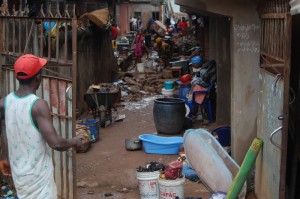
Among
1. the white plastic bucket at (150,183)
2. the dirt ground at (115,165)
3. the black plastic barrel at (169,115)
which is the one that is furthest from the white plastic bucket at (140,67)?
the white plastic bucket at (150,183)

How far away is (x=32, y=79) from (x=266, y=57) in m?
2.74

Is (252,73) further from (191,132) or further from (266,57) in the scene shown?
(266,57)

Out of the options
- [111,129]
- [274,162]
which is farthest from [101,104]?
[274,162]

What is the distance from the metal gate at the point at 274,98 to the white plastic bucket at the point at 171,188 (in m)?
1.03

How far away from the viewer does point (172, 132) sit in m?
10.8

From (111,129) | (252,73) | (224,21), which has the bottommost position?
(111,129)

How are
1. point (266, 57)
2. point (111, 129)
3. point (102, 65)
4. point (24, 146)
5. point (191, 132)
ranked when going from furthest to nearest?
point (102, 65), point (111, 129), point (191, 132), point (266, 57), point (24, 146)

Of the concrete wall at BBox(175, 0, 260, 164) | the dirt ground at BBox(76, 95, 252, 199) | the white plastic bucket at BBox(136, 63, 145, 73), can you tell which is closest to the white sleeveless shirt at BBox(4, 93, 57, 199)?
the dirt ground at BBox(76, 95, 252, 199)

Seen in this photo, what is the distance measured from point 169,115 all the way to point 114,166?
2277 millimetres

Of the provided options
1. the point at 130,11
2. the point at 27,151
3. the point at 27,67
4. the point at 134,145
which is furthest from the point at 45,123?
the point at 130,11

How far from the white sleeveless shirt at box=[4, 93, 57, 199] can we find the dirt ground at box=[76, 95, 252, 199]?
10.3 feet

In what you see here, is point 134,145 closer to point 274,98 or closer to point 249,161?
point 249,161

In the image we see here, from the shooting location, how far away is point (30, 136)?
4145 millimetres

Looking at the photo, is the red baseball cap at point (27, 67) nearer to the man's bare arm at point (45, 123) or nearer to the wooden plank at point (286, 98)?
the man's bare arm at point (45, 123)
